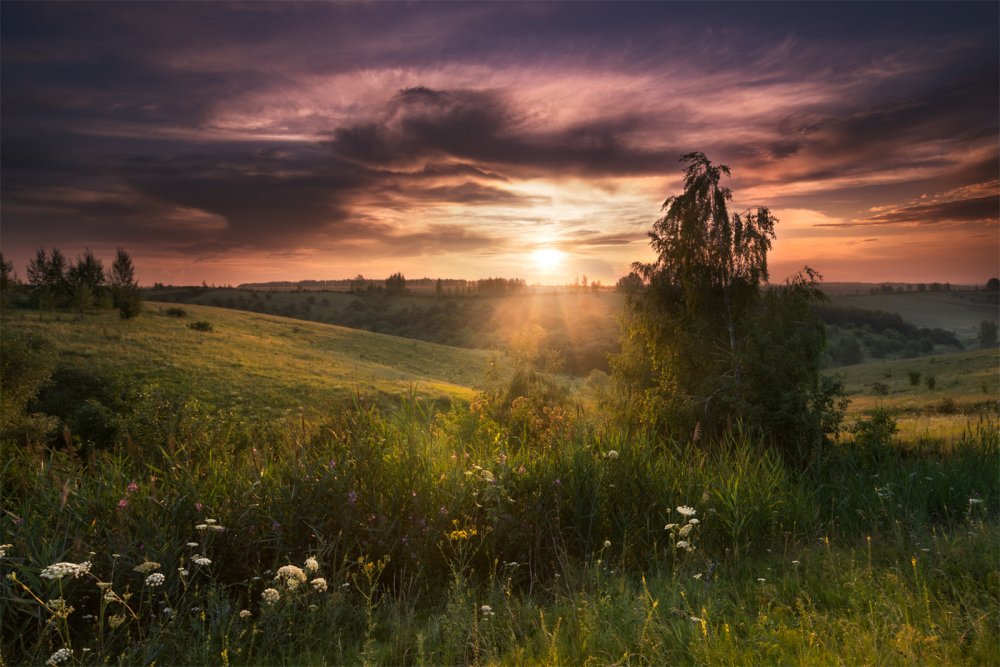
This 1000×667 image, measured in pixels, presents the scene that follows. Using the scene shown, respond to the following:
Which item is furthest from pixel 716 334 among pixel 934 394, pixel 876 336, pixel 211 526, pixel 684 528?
pixel 876 336

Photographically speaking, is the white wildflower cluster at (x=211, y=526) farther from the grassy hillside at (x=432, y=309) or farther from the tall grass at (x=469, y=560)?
the grassy hillside at (x=432, y=309)

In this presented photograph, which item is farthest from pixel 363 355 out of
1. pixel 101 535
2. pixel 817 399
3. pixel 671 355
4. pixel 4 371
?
pixel 101 535

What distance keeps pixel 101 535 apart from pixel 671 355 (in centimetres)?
1717

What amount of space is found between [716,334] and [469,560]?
51.8ft

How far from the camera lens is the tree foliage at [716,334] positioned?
1561 centimetres

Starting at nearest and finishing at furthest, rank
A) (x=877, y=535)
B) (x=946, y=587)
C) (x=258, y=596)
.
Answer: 1. (x=946, y=587)
2. (x=258, y=596)
3. (x=877, y=535)

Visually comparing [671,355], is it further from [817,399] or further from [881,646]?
[881,646]

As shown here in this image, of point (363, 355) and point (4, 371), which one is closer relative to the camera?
point (4, 371)

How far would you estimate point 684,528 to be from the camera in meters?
5.24

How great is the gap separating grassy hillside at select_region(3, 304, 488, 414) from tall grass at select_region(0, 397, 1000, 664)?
1973 centimetres

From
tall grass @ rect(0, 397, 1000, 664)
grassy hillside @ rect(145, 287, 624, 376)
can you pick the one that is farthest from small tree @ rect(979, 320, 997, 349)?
tall grass @ rect(0, 397, 1000, 664)

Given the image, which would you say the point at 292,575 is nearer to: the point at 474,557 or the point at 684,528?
the point at 474,557

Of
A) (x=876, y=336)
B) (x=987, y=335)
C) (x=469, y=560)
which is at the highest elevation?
(x=469, y=560)

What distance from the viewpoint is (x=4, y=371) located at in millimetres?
30000
